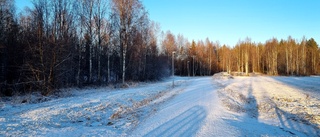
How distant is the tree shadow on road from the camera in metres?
6.87

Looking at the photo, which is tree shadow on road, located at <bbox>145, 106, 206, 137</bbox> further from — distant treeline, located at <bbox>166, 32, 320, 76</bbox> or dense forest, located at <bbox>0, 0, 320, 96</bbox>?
distant treeline, located at <bbox>166, 32, 320, 76</bbox>

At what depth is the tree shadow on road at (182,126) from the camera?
687 centimetres

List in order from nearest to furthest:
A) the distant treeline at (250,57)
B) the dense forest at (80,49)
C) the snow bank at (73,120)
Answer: the snow bank at (73,120)
the dense forest at (80,49)
the distant treeline at (250,57)

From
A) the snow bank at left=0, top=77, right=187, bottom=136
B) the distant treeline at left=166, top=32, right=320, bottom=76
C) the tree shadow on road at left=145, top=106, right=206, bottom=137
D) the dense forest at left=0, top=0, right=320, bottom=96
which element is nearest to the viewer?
the tree shadow on road at left=145, top=106, right=206, bottom=137

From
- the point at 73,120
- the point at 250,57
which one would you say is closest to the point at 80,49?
the point at 73,120

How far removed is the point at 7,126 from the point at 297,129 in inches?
395

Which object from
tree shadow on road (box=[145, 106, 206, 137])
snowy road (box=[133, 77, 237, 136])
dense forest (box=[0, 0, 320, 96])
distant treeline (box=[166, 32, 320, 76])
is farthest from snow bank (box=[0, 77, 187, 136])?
distant treeline (box=[166, 32, 320, 76])

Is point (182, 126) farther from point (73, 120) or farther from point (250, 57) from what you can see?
point (250, 57)

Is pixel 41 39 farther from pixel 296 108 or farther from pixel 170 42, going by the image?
pixel 170 42

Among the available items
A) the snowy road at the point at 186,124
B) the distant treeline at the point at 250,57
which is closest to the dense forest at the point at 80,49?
the distant treeline at the point at 250,57

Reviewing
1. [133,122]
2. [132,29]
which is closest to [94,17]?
[132,29]

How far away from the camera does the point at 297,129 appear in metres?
8.51

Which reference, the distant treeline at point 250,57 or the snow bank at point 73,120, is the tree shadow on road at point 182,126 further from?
the distant treeline at point 250,57

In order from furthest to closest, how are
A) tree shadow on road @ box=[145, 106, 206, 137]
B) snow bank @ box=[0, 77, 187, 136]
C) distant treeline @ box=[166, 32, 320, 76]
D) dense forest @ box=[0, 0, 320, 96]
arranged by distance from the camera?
distant treeline @ box=[166, 32, 320, 76], dense forest @ box=[0, 0, 320, 96], snow bank @ box=[0, 77, 187, 136], tree shadow on road @ box=[145, 106, 206, 137]
